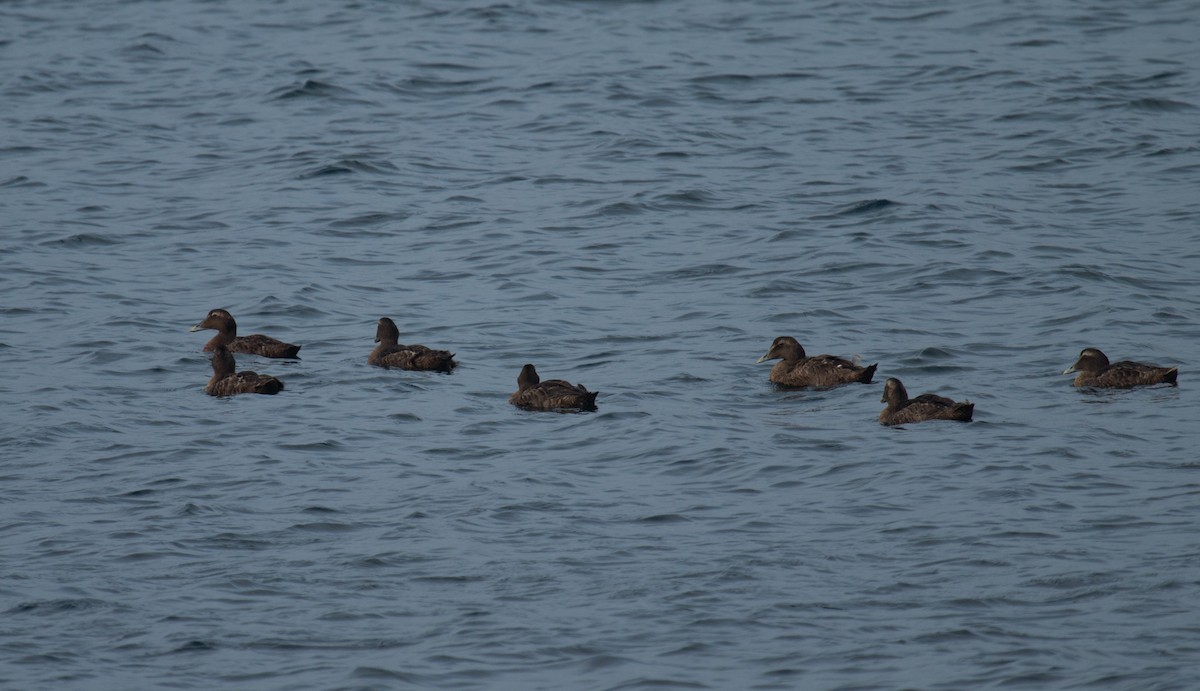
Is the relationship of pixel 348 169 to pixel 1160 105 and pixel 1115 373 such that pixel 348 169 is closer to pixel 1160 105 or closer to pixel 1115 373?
pixel 1160 105

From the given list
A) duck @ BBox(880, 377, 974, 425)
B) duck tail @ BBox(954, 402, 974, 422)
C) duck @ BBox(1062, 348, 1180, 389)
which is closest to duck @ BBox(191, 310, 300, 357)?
duck @ BBox(880, 377, 974, 425)

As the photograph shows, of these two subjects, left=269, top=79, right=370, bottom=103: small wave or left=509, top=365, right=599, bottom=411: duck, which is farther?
left=269, top=79, right=370, bottom=103: small wave

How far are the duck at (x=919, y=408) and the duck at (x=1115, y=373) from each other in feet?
4.83

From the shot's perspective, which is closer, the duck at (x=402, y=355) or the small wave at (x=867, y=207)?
the duck at (x=402, y=355)

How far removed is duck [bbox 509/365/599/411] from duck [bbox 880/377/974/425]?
2.54m

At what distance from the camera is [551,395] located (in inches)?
558

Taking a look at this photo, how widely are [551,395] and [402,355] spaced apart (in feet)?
7.15

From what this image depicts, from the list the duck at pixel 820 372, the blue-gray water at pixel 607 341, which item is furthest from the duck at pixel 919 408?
the duck at pixel 820 372

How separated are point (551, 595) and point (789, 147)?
1558cm

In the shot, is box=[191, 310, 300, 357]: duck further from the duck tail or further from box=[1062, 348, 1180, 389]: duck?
box=[1062, 348, 1180, 389]: duck

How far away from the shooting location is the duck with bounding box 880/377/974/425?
44.0 ft

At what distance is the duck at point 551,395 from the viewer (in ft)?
46.5

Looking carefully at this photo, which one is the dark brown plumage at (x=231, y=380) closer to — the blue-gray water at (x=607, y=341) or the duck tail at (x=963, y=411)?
the blue-gray water at (x=607, y=341)

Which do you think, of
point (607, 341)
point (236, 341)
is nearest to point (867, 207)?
point (607, 341)
